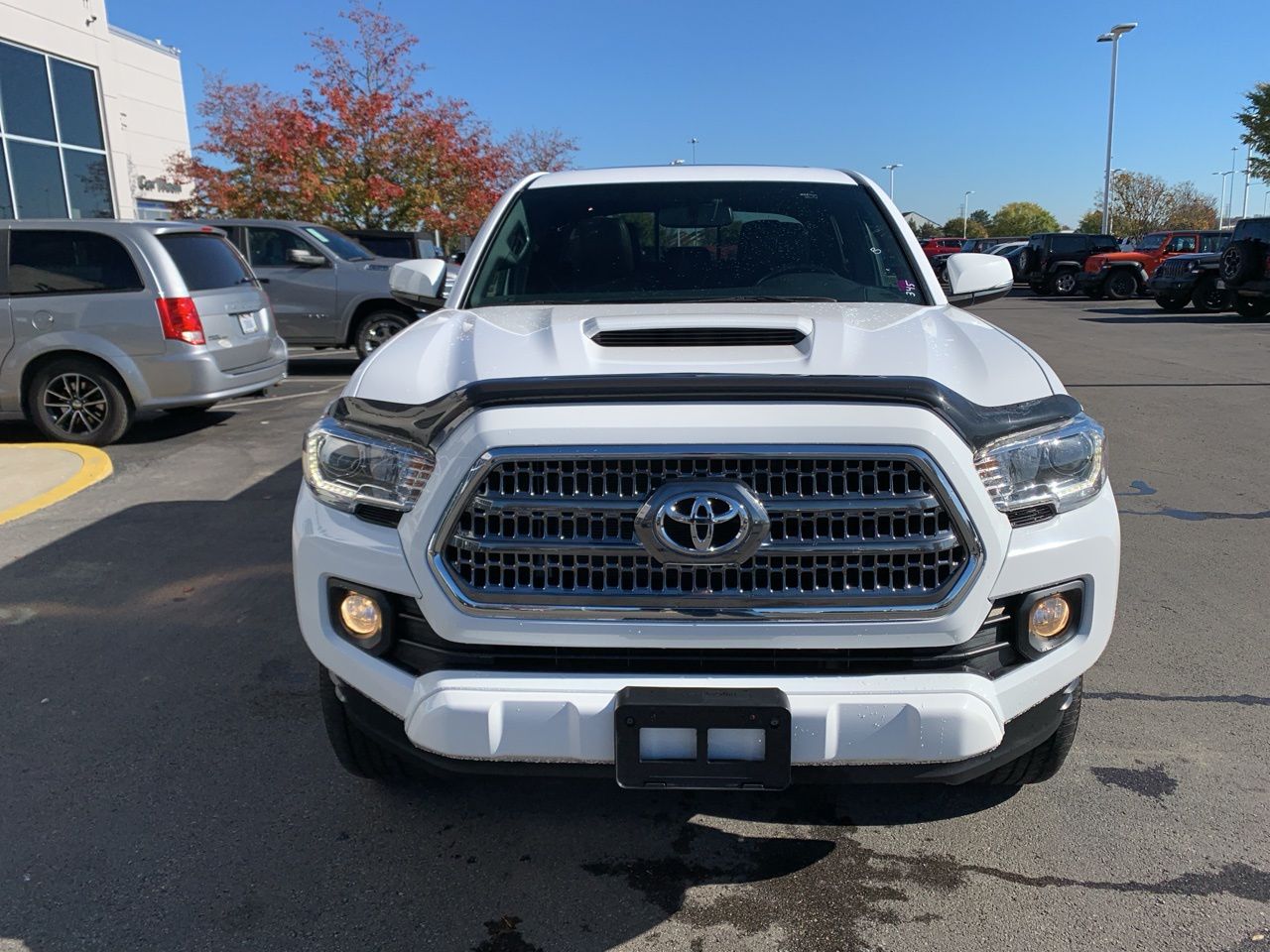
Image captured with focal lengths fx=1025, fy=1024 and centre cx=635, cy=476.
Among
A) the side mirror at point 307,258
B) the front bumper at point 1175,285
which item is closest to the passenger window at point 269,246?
the side mirror at point 307,258

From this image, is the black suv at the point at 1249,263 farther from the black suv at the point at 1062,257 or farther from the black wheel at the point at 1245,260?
the black suv at the point at 1062,257

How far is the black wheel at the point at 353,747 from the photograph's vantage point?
2.76 meters

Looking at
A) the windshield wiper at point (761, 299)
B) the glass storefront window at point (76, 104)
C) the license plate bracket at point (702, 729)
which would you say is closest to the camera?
the license plate bracket at point (702, 729)

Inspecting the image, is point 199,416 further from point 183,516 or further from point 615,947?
point 615,947

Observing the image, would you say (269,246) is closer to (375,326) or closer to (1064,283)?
(375,326)

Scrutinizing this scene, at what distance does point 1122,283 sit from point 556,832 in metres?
28.3

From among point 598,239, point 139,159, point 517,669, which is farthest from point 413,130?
point 517,669

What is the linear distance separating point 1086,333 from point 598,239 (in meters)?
16.6

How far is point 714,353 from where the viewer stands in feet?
8.41

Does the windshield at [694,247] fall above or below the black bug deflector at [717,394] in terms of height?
above

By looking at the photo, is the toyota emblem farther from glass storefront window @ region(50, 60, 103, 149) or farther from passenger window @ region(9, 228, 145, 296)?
glass storefront window @ region(50, 60, 103, 149)

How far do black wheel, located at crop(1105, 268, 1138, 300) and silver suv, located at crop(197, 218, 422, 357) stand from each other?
2156 cm

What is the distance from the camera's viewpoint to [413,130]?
68.7ft

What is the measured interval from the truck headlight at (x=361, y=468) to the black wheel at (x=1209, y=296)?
23.1 metres
